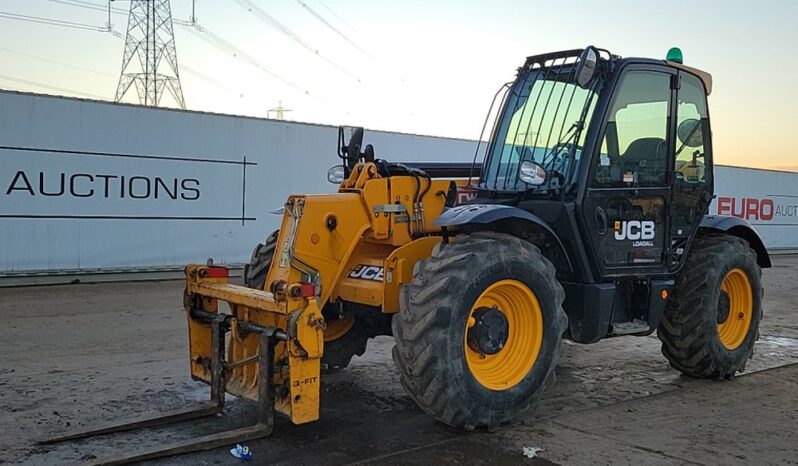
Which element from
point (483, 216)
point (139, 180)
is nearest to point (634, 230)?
point (483, 216)

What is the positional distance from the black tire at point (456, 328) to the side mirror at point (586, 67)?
1.26 metres

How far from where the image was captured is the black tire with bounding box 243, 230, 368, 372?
5.96m

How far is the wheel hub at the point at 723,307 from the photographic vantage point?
677 cm

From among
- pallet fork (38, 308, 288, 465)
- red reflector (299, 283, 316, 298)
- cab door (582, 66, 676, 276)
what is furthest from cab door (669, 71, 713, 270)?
pallet fork (38, 308, 288, 465)

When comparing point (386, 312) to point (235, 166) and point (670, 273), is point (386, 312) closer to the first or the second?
point (670, 273)

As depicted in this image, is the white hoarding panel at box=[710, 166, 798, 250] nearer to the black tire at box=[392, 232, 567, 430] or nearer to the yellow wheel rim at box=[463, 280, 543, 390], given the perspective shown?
the yellow wheel rim at box=[463, 280, 543, 390]

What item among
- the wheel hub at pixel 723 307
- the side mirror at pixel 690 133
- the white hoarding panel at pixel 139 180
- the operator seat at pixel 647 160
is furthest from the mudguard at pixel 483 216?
the white hoarding panel at pixel 139 180

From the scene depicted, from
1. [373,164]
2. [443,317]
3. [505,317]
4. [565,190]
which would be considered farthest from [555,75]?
[443,317]

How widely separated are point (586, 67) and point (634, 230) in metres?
1.40

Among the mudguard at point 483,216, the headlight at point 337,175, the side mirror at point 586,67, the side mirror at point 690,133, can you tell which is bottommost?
the mudguard at point 483,216

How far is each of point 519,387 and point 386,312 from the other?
1049 mm

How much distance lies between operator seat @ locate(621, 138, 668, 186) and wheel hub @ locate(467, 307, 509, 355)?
176 cm

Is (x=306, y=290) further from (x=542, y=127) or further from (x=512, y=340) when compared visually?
(x=542, y=127)

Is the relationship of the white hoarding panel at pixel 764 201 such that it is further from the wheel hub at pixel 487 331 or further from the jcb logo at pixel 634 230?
the wheel hub at pixel 487 331
